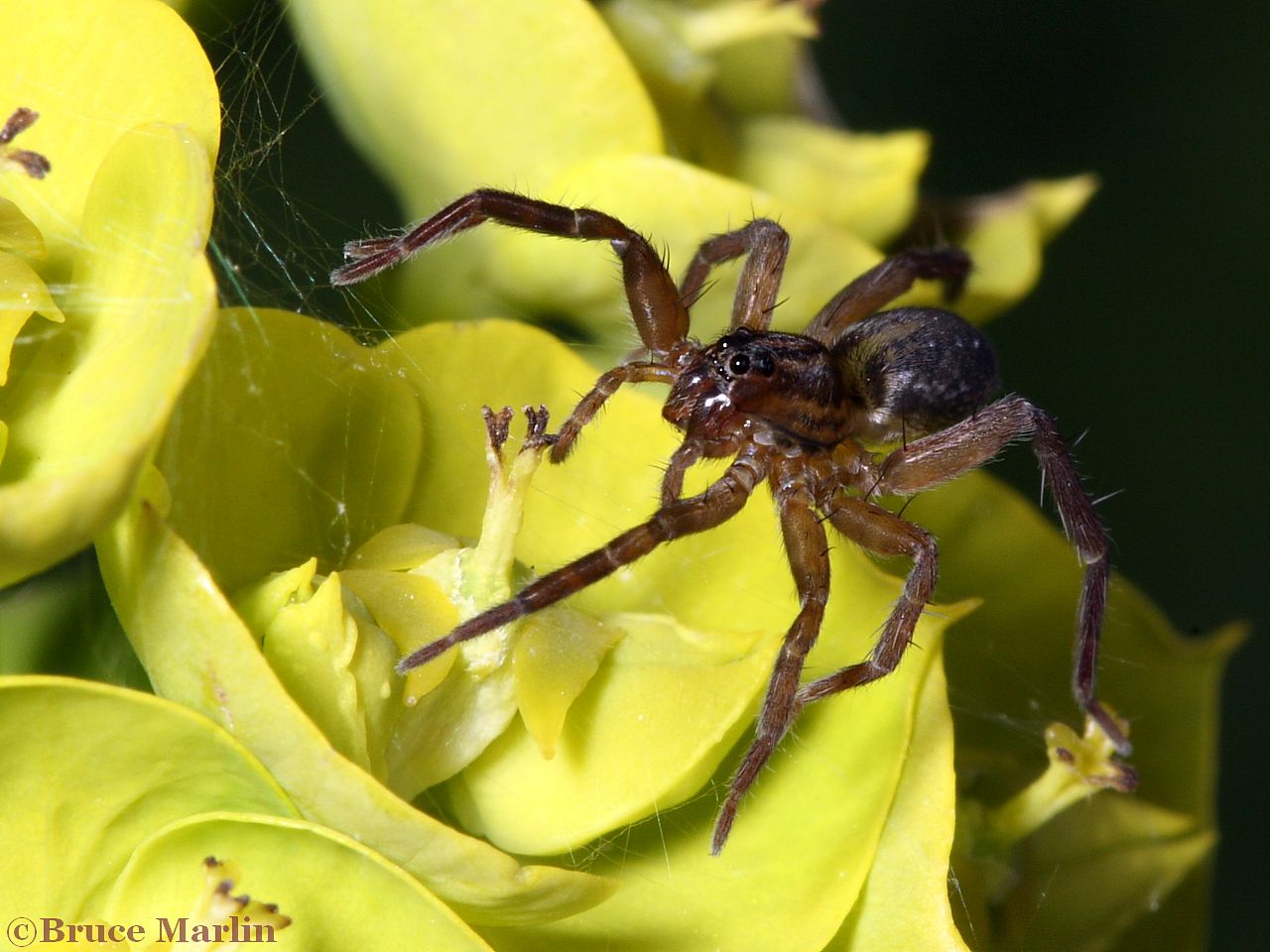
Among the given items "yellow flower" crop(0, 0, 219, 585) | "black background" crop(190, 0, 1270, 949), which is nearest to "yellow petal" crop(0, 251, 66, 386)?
"yellow flower" crop(0, 0, 219, 585)

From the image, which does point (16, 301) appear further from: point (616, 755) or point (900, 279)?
point (900, 279)

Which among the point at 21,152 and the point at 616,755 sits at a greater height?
the point at 21,152

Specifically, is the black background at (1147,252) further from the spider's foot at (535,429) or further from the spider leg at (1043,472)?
the spider's foot at (535,429)

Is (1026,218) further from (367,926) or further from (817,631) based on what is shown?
(367,926)

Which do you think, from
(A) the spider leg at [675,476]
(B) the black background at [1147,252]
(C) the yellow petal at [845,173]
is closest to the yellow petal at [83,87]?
(A) the spider leg at [675,476]

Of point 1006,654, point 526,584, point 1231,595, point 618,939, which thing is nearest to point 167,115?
point 526,584

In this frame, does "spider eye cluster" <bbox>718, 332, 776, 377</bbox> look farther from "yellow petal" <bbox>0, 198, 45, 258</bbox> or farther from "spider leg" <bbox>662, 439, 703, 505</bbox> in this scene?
"yellow petal" <bbox>0, 198, 45, 258</bbox>

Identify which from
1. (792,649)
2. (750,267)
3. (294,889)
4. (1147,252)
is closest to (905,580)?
(792,649)
